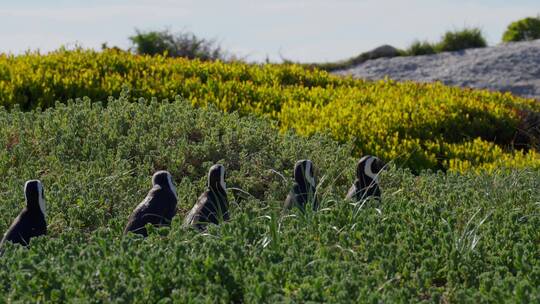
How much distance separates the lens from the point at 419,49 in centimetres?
2256

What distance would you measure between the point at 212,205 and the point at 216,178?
0.23m

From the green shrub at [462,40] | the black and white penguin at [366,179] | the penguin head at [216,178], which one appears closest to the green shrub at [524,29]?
the green shrub at [462,40]

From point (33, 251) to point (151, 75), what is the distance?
24.3ft

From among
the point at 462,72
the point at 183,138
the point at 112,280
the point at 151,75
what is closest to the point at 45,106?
the point at 151,75

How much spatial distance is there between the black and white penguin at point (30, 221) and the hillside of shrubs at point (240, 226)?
0.26 m

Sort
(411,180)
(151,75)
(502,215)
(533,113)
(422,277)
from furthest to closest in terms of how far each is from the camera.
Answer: (533,113), (151,75), (411,180), (502,215), (422,277)

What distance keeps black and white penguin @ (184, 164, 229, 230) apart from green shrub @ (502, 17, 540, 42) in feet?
63.8

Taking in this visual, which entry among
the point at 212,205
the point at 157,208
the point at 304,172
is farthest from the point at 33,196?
the point at 304,172

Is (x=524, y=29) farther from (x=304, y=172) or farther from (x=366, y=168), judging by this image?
(x=304, y=172)

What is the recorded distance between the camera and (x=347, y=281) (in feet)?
14.6

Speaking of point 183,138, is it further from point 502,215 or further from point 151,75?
point 151,75

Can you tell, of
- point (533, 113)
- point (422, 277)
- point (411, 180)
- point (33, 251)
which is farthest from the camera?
point (533, 113)

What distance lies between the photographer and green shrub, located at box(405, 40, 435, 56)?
885 inches

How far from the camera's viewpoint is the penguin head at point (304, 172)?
702 cm
